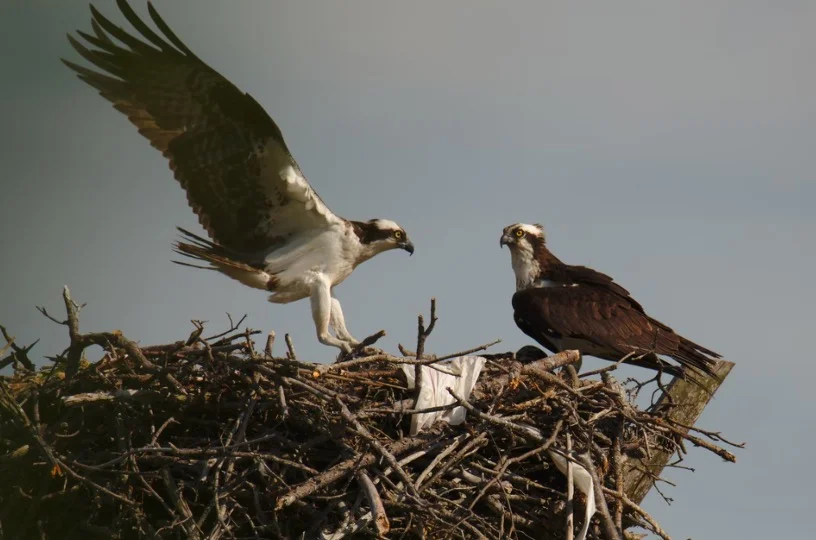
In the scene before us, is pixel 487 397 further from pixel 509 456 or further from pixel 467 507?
pixel 467 507

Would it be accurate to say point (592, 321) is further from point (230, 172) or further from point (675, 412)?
point (230, 172)

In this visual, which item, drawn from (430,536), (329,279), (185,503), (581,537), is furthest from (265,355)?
(329,279)

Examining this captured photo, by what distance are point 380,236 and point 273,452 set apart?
2.84 meters

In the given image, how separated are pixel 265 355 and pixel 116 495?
96 centimetres

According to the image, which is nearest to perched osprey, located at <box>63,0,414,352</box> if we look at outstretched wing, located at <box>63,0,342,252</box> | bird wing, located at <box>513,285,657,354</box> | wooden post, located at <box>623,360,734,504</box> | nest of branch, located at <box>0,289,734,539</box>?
outstretched wing, located at <box>63,0,342,252</box>

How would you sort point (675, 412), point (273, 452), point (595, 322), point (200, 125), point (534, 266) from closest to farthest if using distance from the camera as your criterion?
1. point (273, 452)
2. point (675, 412)
3. point (200, 125)
4. point (595, 322)
5. point (534, 266)

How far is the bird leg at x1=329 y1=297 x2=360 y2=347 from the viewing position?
24.0 feet

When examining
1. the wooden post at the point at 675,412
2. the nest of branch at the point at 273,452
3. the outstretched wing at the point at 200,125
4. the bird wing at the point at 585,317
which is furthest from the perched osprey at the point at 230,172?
the wooden post at the point at 675,412

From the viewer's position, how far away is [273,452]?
17.2ft

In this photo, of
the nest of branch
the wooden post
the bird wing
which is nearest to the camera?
the nest of branch

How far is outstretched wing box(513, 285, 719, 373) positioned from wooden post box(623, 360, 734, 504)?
0.92m

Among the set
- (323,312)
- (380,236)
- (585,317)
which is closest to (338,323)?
(323,312)

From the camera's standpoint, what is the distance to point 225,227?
293 inches

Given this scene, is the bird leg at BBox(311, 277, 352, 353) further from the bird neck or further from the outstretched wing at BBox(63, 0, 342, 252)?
the bird neck
